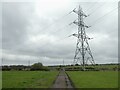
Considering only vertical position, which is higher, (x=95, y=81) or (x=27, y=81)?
(x=95, y=81)

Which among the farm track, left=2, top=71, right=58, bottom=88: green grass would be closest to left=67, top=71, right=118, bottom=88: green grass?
the farm track

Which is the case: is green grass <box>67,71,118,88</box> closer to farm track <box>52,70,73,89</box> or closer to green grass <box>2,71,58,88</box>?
farm track <box>52,70,73,89</box>

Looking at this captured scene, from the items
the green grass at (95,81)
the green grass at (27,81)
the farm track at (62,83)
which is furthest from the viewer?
the green grass at (27,81)

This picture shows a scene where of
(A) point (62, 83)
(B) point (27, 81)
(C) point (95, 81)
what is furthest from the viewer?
(B) point (27, 81)

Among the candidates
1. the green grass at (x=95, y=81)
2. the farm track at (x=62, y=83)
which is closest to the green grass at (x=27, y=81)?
the farm track at (x=62, y=83)

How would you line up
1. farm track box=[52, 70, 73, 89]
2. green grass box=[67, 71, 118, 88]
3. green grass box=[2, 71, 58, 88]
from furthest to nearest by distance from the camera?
1. green grass box=[2, 71, 58, 88]
2. farm track box=[52, 70, 73, 89]
3. green grass box=[67, 71, 118, 88]

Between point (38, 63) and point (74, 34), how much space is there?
7687 centimetres

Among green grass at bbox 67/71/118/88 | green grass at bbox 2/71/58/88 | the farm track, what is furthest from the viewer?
green grass at bbox 2/71/58/88

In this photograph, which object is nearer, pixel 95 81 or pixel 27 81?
pixel 95 81

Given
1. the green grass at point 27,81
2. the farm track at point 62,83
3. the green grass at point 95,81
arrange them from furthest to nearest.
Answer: the green grass at point 27,81 → the farm track at point 62,83 → the green grass at point 95,81

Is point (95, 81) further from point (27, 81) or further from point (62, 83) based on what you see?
point (27, 81)

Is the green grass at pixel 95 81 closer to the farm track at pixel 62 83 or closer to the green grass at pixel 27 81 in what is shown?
the farm track at pixel 62 83

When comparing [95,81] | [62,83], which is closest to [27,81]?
[62,83]

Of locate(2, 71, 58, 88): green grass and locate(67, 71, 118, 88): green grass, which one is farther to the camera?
locate(2, 71, 58, 88): green grass
